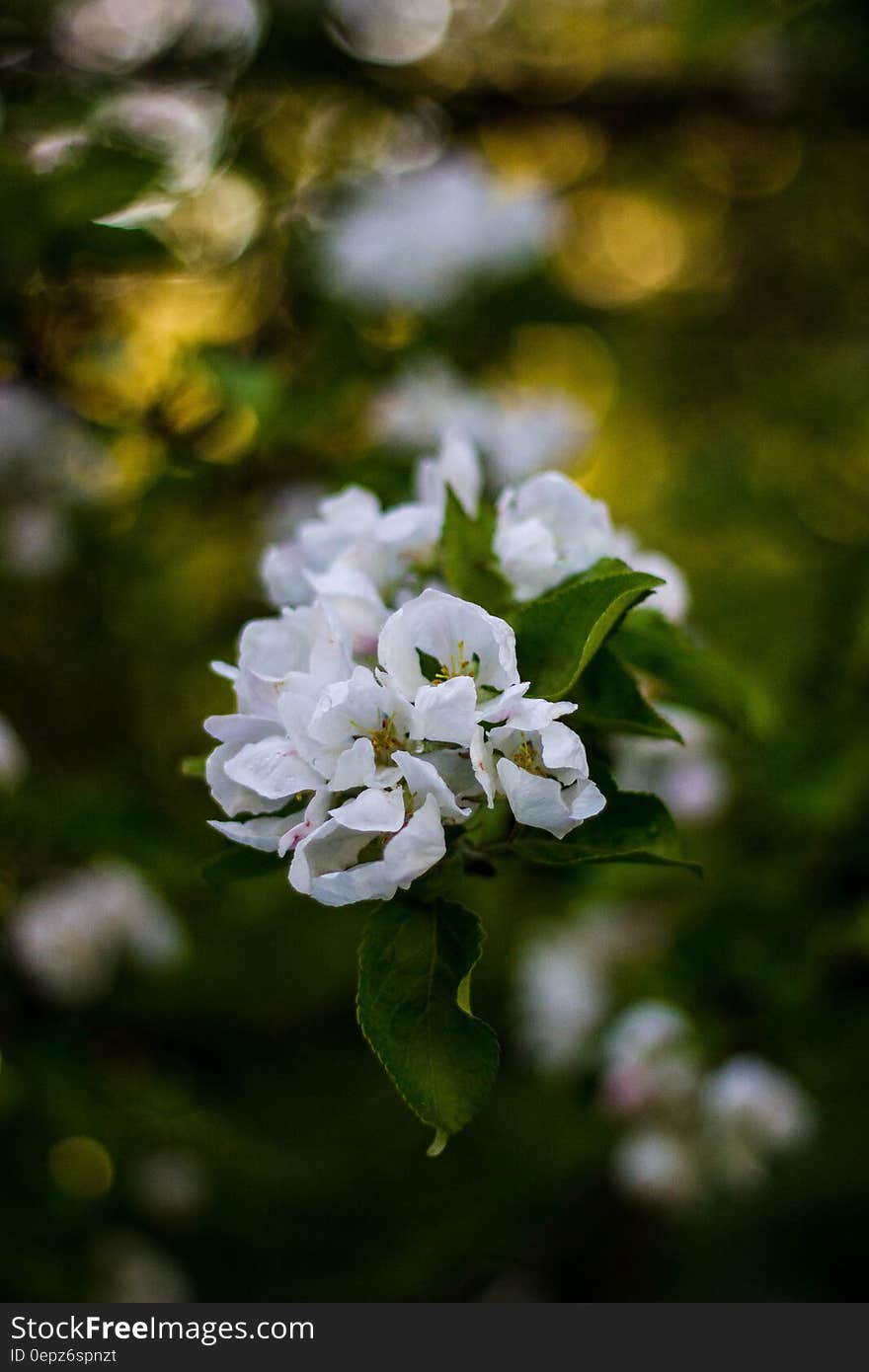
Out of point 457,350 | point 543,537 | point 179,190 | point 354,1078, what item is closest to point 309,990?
point 354,1078

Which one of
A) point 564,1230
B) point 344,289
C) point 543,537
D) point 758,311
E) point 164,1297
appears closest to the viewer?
point 543,537

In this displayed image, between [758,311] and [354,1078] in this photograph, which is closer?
[354,1078]

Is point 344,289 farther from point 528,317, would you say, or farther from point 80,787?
point 80,787

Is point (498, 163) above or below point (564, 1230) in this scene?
above

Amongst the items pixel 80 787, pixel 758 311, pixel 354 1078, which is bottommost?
pixel 354 1078

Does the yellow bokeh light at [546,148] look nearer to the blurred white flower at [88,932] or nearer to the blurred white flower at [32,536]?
the blurred white flower at [32,536]

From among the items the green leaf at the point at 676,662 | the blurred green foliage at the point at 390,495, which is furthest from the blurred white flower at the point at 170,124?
the green leaf at the point at 676,662

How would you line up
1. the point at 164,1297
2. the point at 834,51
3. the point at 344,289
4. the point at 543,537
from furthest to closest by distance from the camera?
the point at 834,51
the point at 164,1297
the point at 344,289
the point at 543,537
